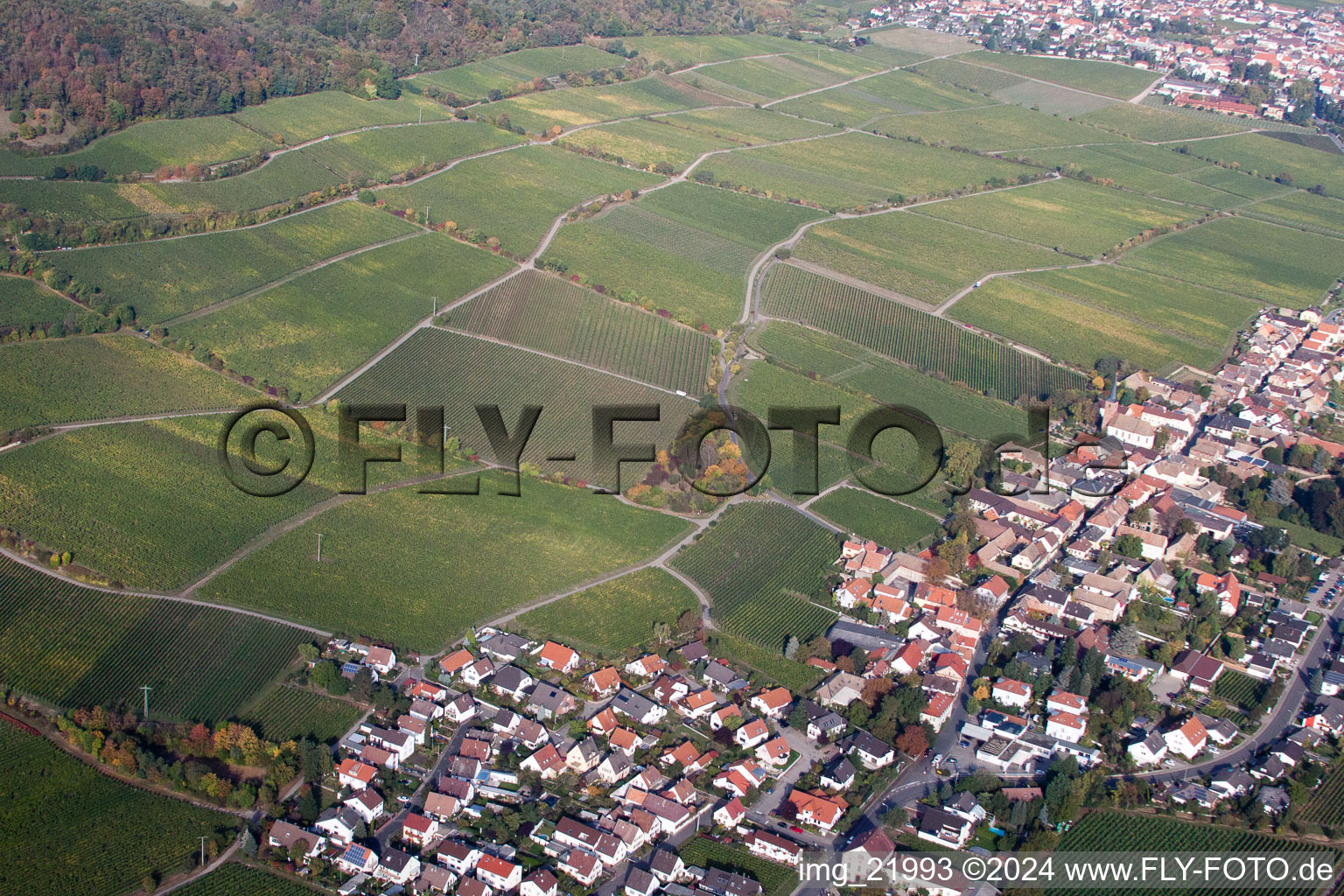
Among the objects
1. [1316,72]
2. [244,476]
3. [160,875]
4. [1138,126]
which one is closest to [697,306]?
[244,476]

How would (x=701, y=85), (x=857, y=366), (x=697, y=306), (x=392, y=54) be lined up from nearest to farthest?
1. (x=857, y=366)
2. (x=697, y=306)
3. (x=392, y=54)
4. (x=701, y=85)

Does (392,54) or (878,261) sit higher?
(392,54)

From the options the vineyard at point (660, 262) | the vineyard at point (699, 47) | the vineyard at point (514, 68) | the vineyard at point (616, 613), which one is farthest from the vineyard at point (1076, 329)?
the vineyard at point (699, 47)

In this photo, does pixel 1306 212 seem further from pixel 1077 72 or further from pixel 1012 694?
pixel 1012 694

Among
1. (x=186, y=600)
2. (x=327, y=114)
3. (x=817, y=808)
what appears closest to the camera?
(x=817, y=808)

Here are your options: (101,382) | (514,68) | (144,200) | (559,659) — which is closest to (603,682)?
(559,659)

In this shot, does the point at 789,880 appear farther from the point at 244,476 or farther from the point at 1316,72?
the point at 1316,72
